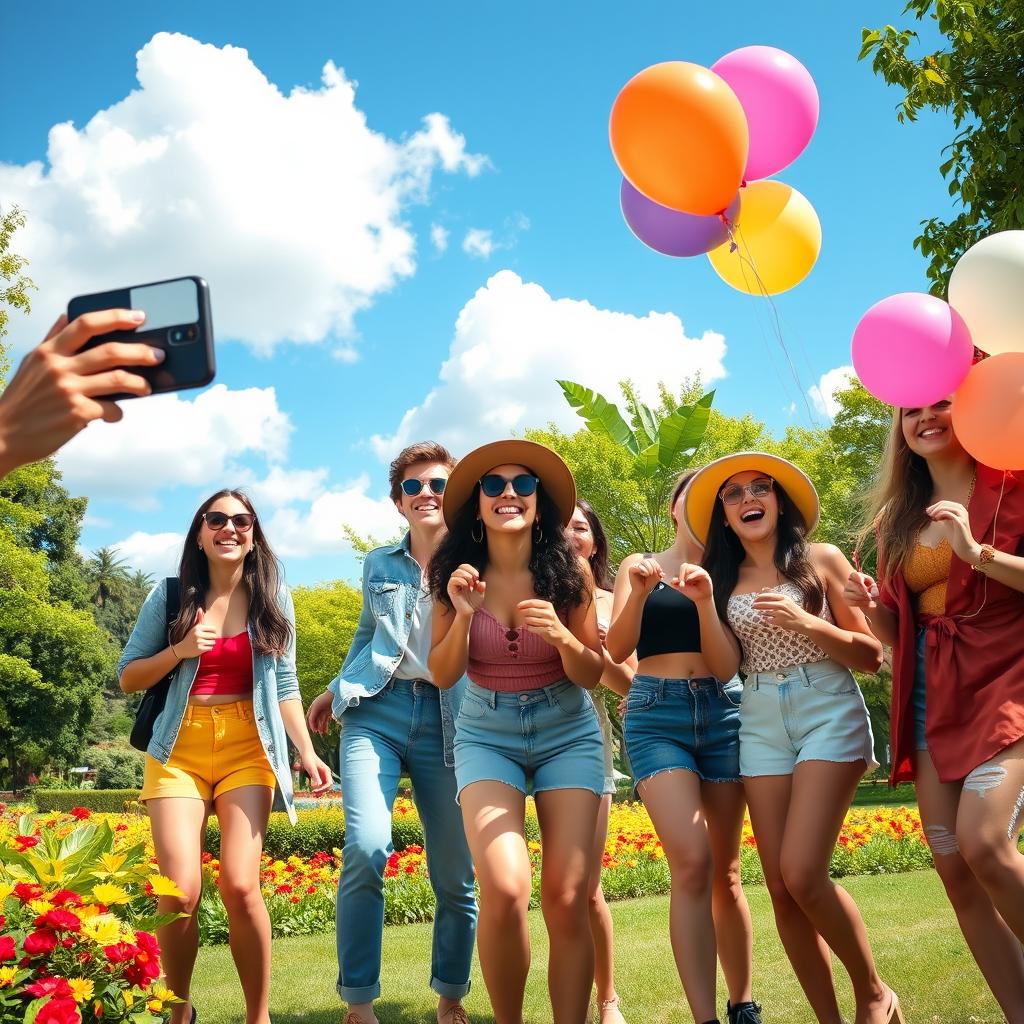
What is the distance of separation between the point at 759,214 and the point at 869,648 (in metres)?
2.60

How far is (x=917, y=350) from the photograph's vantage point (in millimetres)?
4379

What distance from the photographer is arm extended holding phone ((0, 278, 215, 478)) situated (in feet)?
5.64

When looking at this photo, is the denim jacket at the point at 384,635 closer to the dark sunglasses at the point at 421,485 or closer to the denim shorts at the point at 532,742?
the dark sunglasses at the point at 421,485

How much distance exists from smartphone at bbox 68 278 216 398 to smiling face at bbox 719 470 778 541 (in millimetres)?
3678

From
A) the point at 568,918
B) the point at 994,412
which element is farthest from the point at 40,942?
the point at 994,412

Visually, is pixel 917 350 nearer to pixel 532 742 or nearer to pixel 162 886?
pixel 532 742

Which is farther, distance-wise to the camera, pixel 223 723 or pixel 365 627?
pixel 365 627

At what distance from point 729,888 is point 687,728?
84cm

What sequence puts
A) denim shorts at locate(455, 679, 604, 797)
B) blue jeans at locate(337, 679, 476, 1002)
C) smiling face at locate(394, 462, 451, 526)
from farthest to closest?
smiling face at locate(394, 462, 451, 526) → blue jeans at locate(337, 679, 476, 1002) → denim shorts at locate(455, 679, 604, 797)

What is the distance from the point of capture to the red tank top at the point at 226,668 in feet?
17.1

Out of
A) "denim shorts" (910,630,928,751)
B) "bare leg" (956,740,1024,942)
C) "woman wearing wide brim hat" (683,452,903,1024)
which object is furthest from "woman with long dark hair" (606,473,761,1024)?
"bare leg" (956,740,1024,942)

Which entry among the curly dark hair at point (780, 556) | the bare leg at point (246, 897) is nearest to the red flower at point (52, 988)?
the bare leg at point (246, 897)

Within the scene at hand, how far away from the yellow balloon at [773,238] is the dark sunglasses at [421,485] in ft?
7.36

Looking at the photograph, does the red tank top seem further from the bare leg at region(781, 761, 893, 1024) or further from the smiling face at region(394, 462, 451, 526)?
the bare leg at region(781, 761, 893, 1024)
